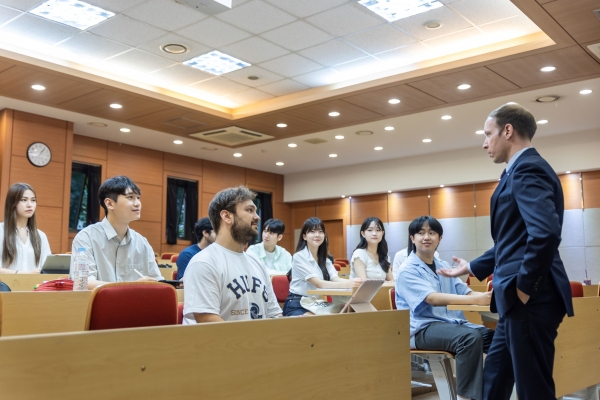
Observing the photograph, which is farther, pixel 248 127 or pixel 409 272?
pixel 248 127

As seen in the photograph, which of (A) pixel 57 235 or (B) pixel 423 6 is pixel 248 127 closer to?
(A) pixel 57 235

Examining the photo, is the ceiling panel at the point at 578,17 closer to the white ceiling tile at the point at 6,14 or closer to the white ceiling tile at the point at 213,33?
the white ceiling tile at the point at 213,33

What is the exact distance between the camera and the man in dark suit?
2131mm

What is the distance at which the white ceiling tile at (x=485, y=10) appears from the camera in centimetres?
589

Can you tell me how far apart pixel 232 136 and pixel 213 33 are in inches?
144

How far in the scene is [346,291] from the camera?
4254mm

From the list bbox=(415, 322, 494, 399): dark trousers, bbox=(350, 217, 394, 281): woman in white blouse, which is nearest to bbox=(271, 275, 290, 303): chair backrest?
bbox=(350, 217, 394, 281): woman in white blouse

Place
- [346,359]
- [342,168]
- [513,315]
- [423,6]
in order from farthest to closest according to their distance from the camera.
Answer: [342,168], [423,6], [513,315], [346,359]

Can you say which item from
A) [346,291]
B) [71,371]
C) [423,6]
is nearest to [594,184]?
[423,6]

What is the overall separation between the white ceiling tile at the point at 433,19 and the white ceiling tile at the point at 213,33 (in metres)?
1.82

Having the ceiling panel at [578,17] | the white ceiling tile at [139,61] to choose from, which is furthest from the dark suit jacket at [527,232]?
the white ceiling tile at [139,61]

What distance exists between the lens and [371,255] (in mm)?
5781

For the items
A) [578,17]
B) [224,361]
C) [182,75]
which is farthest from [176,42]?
[224,361]

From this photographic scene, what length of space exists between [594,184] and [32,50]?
9.57m
